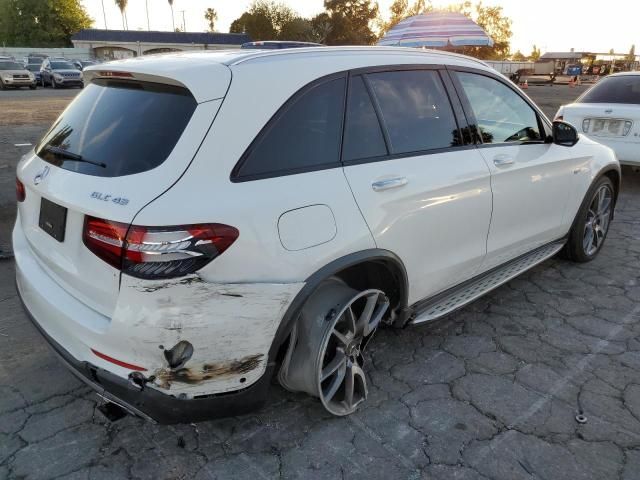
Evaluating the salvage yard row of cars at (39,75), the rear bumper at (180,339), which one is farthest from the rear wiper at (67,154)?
the salvage yard row of cars at (39,75)

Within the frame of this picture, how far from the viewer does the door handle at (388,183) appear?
8.03 ft

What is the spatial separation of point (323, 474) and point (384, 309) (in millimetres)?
880

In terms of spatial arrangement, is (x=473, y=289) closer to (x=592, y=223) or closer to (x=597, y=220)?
(x=592, y=223)

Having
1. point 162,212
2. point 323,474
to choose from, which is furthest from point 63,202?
point 323,474

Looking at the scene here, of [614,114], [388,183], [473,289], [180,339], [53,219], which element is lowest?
[473,289]

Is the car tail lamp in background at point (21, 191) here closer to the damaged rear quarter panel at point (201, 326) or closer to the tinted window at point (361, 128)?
the damaged rear quarter panel at point (201, 326)

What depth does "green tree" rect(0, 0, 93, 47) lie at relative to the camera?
6919 cm

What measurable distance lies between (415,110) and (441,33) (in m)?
12.3

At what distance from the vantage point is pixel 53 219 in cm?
221

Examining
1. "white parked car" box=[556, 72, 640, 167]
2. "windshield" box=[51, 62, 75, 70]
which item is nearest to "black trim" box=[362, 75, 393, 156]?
"white parked car" box=[556, 72, 640, 167]

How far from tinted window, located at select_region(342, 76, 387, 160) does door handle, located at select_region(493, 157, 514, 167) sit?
96 cm

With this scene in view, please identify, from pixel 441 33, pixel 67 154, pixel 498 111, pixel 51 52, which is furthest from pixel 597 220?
pixel 51 52

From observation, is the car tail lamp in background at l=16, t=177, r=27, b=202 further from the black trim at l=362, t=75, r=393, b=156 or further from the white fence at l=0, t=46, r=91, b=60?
the white fence at l=0, t=46, r=91, b=60

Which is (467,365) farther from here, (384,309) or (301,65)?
(301,65)
